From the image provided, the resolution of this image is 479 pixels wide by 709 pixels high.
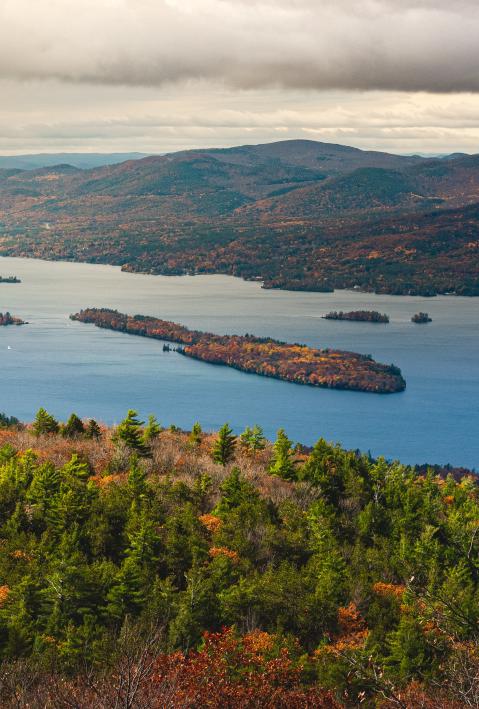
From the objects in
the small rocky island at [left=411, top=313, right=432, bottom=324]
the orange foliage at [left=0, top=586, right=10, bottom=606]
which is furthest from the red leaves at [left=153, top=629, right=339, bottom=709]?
the small rocky island at [left=411, top=313, right=432, bottom=324]

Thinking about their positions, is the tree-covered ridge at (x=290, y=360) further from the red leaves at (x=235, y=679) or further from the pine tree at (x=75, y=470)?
the red leaves at (x=235, y=679)

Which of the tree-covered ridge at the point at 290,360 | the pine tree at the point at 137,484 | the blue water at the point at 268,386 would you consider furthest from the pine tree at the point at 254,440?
the tree-covered ridge at the point at 290,360

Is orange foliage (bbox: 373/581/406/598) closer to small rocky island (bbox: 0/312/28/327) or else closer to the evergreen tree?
the evergreen tree

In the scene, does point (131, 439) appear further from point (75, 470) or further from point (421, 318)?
point (421, 318)

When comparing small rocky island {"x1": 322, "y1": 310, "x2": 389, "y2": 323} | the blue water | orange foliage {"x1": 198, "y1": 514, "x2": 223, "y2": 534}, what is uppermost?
small rocky island {"x1": 322, "y1": 310, "x2": 389, "y2": 323}

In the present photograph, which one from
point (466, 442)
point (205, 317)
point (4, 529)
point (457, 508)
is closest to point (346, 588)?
point (4, 529)

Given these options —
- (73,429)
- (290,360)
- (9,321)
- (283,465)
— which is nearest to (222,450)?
(283,465)
